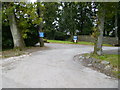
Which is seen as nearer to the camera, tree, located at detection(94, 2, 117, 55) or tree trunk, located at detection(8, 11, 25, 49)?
tree, located at detection(94, 2, 117, 55)

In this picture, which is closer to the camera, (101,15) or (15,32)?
(101,15)

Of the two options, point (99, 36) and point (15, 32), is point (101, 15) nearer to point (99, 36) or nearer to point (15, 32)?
point (99, 36)

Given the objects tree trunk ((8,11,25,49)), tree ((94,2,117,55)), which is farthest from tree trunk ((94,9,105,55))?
tree trunk ((8,11,25,49))

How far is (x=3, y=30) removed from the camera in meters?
11.1

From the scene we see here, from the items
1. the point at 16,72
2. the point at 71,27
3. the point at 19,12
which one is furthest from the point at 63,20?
the point at 16,72

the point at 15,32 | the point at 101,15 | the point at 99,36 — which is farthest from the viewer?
the point at 15,32

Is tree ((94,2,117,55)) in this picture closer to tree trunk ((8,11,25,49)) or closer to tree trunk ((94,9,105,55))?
tree trunk ((94,9,105,55))

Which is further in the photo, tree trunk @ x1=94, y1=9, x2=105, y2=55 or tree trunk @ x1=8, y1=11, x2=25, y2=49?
tree trunk @ x1=8, y1=11, x2=25, y2=49

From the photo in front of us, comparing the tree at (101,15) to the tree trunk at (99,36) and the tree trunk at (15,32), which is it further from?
the tree trunk at (15,32)

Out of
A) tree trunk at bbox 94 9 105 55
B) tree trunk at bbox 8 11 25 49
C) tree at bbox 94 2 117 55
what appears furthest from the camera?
tree trunk at bbox 8 11 25 49

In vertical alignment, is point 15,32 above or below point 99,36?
above

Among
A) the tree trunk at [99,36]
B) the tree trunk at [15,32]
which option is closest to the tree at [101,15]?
the tree trunk at [99,36]

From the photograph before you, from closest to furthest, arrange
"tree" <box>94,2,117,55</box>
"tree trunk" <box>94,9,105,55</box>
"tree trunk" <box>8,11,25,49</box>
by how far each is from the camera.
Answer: "tree" <box>94,2,117,55</box> < "tree trunk" <box>94,9,105,55</box> < "tree trunk" <box>8,11,25,49</box>

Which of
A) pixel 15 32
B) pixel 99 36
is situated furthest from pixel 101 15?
pixel 15 32
